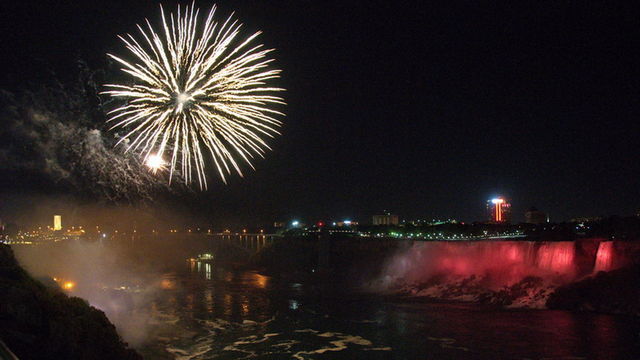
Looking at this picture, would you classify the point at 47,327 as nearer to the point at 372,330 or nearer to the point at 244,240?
the point at 372,330

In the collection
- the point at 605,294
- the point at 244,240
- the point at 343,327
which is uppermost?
the point at 244,240

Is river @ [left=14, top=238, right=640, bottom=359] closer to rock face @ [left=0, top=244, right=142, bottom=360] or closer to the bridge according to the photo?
rock face @ [left=0, top=244, right=142, bottom=360]

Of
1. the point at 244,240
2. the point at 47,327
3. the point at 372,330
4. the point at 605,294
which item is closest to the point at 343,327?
the point at 372,330

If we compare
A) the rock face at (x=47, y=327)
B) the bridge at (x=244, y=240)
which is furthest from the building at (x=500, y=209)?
the rock face at (x=47, y=327)

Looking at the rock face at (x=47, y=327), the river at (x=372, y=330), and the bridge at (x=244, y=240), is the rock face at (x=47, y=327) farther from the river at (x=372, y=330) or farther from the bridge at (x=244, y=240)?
the bridge at (x=244, y=240)

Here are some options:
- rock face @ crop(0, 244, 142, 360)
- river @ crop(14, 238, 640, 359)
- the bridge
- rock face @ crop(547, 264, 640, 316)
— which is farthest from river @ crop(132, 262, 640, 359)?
the bridge
